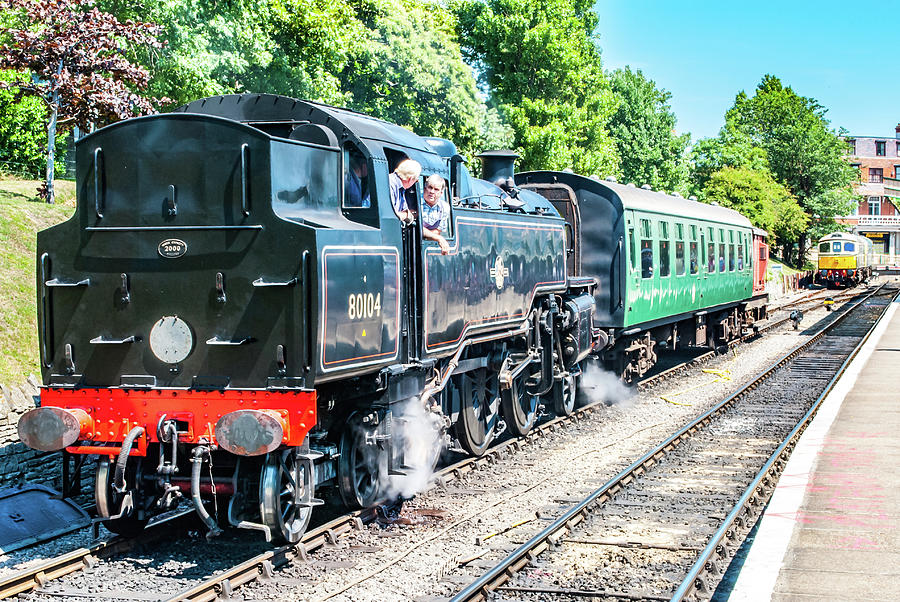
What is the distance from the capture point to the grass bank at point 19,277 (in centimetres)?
1177

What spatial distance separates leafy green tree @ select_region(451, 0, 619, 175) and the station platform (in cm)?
1805

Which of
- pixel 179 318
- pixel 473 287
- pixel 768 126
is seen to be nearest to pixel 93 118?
pixel 473 287

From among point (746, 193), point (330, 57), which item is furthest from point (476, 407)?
point (746, 193)

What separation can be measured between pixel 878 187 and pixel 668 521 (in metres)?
100

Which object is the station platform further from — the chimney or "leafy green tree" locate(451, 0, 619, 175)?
"leafy green tree" locate(451, 0, 619, 175)

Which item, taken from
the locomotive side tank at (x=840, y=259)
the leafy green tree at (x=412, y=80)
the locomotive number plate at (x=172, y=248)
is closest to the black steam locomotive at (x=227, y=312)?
the locomotive number plate at (x=172, y=248)

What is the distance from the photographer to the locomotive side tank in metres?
53.7

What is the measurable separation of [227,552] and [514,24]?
2533 cm

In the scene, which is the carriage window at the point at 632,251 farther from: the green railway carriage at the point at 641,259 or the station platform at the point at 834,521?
the station platform at the point at 834,521

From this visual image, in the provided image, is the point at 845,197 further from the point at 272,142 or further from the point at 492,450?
the point at 272,142

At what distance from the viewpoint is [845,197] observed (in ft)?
207

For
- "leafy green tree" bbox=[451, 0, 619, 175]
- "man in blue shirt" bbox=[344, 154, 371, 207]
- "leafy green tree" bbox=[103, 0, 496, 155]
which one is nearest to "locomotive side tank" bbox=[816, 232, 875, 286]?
"leafy green tree" bbox=[451, 0, 619, 175]

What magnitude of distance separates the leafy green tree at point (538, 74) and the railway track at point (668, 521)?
16.4 m

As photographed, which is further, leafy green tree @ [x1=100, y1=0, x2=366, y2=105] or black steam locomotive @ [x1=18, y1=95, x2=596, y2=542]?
leafy green tree @ [x1=100, y1=0, x2=366, y2=105]
